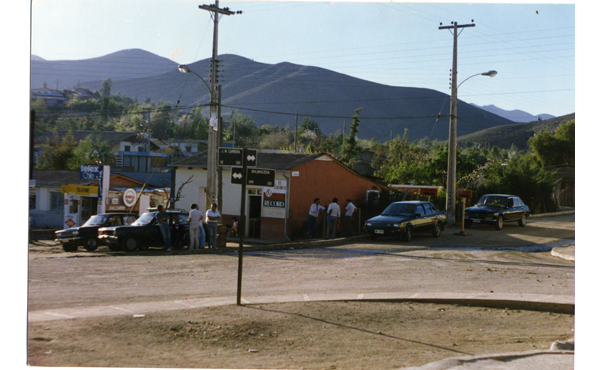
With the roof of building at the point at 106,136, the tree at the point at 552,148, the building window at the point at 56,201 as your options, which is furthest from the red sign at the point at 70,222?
the roof of building at the point at 106,136

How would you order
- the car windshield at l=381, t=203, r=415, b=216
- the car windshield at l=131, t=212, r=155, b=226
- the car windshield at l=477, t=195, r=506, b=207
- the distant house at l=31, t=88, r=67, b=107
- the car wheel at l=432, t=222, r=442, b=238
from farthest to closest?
the distant house at l=31, t=88, r=67, b=107 → the car windshield at l=477, t=195, r=506, b=207 → the car wheel at l=432, t=222, r=442, b=238 → the car windshield at l=381, t=203, r=415, b=216 → the car windshield at l=131, t=212, r=155, b=226

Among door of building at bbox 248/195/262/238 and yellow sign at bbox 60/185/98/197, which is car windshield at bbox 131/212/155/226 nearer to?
yellow sign at bbox 60/185/98/197

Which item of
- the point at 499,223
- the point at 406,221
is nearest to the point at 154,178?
the point at 499,223

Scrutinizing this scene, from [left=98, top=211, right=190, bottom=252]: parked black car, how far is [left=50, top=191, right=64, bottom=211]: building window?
1810cm

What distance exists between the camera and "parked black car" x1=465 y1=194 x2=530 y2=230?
25031 mm

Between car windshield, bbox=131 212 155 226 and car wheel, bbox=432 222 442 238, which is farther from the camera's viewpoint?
car wheel, bbox=432 222 442 238

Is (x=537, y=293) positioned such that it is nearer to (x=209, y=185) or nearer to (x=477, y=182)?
(x=209, y=185)

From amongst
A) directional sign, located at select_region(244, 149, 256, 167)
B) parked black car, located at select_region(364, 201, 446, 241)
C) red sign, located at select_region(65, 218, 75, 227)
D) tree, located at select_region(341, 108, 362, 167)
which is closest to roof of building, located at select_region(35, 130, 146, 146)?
tree, located at select_region(341, 108, 362, 167)

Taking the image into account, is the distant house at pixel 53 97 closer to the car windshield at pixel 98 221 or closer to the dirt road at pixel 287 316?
the car windshield at pixel 98 221

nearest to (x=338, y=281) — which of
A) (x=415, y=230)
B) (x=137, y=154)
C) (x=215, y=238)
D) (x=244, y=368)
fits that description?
(x=244, y=368)

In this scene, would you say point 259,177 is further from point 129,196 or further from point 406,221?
point 129,196

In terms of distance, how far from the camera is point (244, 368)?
6004 mm

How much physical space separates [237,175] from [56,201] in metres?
29.9

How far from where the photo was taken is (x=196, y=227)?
18.5 metres
